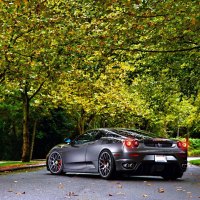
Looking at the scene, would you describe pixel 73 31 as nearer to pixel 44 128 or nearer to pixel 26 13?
pixel 26 13

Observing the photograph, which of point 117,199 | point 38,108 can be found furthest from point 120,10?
point 38,108

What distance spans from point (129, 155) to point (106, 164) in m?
0.71

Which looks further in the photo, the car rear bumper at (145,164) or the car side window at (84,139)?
the car side window at (84,139)

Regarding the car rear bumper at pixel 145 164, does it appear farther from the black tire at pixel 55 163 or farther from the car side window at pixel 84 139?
the black tire at pixel 55 163

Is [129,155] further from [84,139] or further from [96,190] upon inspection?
[96,190]

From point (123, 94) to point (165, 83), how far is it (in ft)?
37.2

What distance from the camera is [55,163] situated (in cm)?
1473

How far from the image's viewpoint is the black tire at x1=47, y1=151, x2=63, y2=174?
14594 millimetres

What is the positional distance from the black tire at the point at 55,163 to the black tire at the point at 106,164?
2.08 metres

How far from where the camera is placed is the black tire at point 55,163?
1459 cm

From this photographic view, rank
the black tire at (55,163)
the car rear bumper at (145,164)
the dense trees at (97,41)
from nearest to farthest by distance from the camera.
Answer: the car rear bumper at (145,164), the dense trees at (97,41), the black tire at (55,163)

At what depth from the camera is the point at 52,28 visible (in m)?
15.0

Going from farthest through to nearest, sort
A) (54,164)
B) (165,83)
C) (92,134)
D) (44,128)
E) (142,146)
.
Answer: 1. (44,128)
2. (165,83)
3. (54,164)
4. (92,134)
5. (142,146)

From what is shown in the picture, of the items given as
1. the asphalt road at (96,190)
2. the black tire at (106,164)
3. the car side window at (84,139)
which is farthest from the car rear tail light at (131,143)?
the car side window at (84,139)
